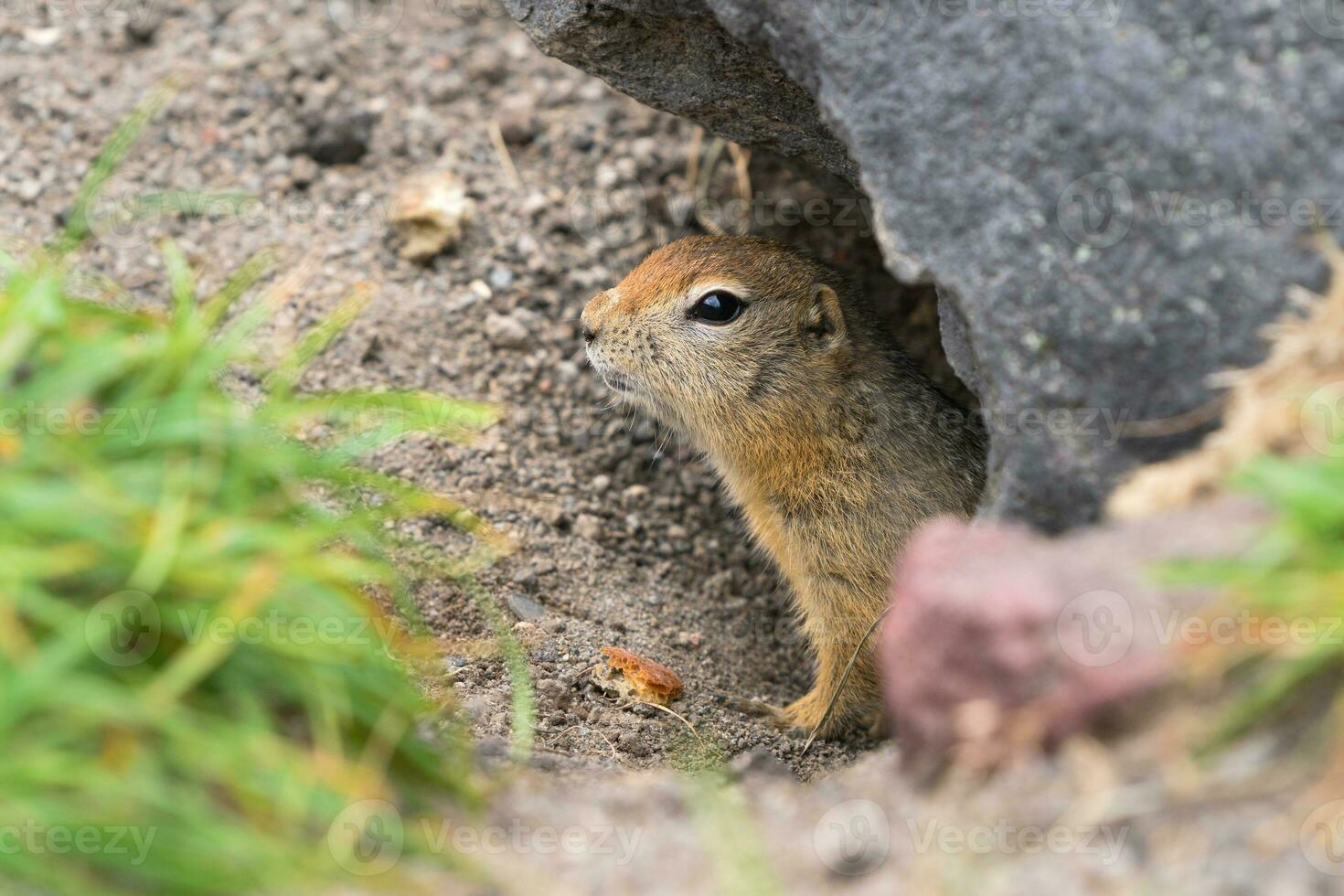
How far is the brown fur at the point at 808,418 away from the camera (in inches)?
208

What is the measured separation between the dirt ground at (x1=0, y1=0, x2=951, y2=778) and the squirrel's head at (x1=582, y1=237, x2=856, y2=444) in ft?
2.86

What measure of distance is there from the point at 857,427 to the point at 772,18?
1871 mm

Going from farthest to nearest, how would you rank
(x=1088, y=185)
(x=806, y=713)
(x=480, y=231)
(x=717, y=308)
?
(x=480, y=231)
(x=717, y=308)
(x=806, y=713)
(x=1088, y=185)

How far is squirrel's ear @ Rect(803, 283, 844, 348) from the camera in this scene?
18.0 ft

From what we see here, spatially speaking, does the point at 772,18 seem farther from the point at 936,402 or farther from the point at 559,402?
the point at 559,402

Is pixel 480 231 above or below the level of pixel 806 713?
above

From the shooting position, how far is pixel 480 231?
22.3 feet

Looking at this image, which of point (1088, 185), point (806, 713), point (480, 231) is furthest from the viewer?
point (480, 231)

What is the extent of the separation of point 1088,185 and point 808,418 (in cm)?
209

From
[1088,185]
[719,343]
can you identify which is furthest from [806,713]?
[1088,185]

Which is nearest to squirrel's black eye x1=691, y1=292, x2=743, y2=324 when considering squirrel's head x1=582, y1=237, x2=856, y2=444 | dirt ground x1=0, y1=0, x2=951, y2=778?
squirrel's head x1=582, y1=237, x2=856, y2=444

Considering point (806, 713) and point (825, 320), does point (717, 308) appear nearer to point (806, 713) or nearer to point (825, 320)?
point (825, 320)

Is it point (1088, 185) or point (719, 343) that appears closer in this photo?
point (1088, 185)

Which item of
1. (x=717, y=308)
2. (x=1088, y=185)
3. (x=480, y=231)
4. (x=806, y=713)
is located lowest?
(x=806, y=713)
